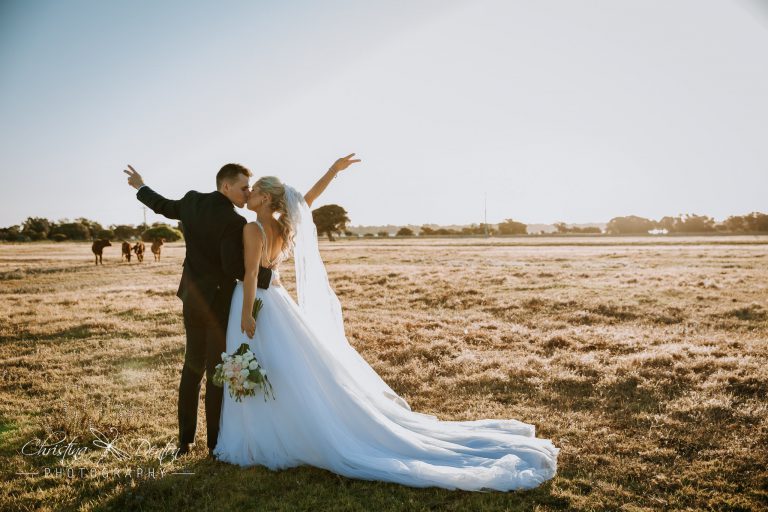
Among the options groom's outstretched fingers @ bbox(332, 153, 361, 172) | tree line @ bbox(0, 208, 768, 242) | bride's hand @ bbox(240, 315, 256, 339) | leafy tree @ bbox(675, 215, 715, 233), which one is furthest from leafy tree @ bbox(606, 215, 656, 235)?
bride's hand @ bbox(240, 315, 256, 339)

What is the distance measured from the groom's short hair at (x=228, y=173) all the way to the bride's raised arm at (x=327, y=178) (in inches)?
32.7

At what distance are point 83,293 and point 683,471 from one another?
2048 cm

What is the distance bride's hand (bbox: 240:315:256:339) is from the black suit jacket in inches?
14.9

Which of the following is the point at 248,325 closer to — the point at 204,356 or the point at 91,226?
the point at 204,356

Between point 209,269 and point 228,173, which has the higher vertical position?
point 228,173

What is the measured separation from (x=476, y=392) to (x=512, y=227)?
103 metres

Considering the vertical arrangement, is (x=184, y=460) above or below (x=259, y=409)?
below

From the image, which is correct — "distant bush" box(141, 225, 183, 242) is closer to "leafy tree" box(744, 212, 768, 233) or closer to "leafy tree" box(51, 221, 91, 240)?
"leafy tree" box(51, 221, 91, 240)

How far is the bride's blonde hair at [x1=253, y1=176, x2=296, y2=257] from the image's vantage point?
16.5ft

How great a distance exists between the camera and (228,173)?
498cm

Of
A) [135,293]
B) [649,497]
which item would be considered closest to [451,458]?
[649,497]

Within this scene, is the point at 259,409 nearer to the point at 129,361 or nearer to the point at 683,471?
the point at 683,471

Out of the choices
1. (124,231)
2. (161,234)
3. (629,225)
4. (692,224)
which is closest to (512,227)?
(629,225)

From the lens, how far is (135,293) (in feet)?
60.3
